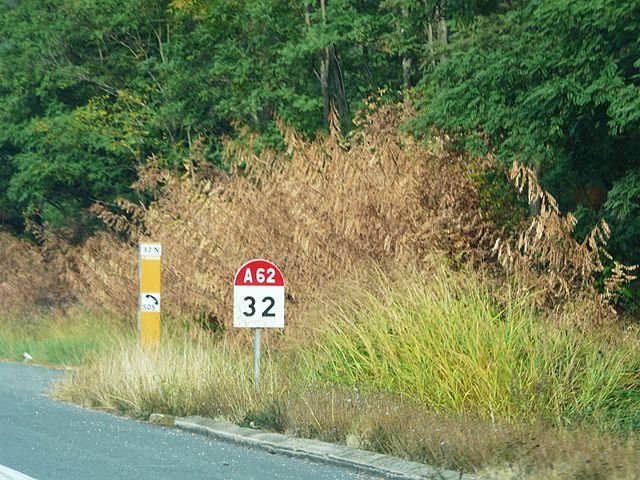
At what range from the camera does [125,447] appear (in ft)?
42.5

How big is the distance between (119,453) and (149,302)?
7.62 metres

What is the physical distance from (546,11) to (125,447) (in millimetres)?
9510

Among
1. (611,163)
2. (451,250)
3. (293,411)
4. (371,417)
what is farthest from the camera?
(611,163)

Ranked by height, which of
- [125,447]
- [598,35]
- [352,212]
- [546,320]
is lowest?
[125,447]

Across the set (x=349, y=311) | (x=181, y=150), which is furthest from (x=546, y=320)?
(x=181, y=150)

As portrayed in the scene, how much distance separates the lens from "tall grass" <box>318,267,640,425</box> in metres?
13.1

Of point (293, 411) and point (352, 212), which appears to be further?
point (352, 212)

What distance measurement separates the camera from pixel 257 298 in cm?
1552

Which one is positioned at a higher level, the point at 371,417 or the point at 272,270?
the point at 272,270

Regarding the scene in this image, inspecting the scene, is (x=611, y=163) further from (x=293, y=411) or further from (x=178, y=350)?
(x=293, y=411)

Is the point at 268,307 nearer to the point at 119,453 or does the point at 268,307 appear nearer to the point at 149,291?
the point at 119,453

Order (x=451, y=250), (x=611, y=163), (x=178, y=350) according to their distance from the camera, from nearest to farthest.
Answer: (x=178, y=350), (x=451, y=250), (x=611, y=163)

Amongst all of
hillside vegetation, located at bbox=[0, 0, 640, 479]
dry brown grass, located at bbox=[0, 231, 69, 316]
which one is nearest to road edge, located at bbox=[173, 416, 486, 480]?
hillside vegetation, located at bbox=[0, 0, 640, 479]

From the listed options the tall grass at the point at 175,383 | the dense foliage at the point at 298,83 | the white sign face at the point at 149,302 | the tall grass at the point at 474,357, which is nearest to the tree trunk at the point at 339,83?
A: the dense foliage at the point at 298,83
